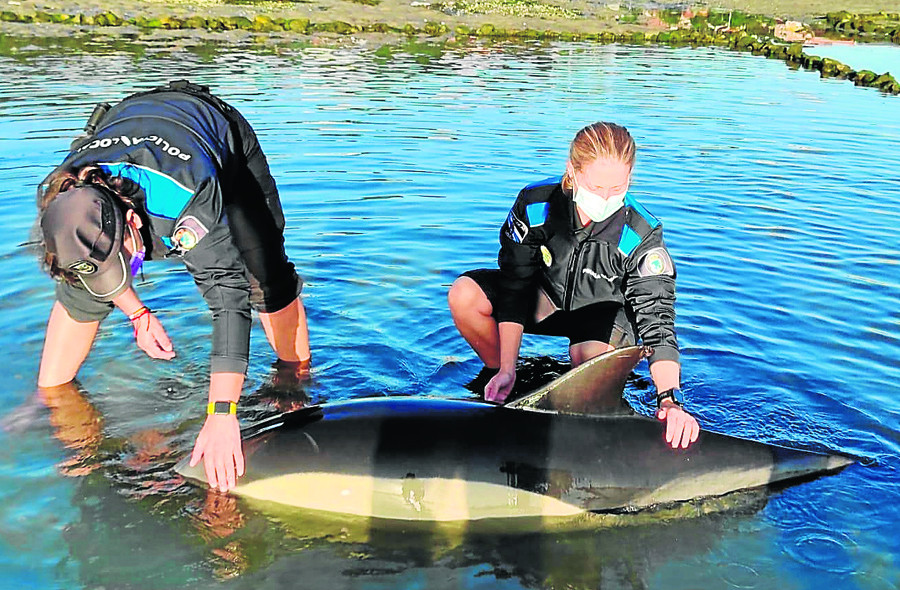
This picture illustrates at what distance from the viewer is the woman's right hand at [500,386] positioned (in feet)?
17.3

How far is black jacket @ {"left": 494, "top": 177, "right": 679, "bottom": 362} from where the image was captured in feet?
16.0

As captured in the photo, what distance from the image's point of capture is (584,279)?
552 centimetres

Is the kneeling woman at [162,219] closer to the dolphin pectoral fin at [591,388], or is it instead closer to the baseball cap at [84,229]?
the baseball cap at [84,229]

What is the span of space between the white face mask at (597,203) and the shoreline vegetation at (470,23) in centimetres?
1947

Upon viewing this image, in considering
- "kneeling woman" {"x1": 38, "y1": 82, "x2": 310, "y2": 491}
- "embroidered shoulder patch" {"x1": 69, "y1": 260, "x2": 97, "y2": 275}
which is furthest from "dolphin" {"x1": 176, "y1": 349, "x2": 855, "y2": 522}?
"embroidered shoulder patch" {"x1": 69, "y1": 260, "x2": 97, "y2": 275}

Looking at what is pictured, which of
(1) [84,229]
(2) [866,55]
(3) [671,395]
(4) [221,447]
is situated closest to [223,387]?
(4) [221,447]

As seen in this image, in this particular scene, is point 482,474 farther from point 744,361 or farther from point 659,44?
point 659,44

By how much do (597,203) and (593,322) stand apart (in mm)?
1157

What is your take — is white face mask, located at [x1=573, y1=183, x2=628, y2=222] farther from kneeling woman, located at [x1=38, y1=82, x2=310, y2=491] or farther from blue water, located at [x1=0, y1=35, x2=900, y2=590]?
kneeling woman, located at [x1=38, y1=82, x2=310, y2=491]

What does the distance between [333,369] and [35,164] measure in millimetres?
6928

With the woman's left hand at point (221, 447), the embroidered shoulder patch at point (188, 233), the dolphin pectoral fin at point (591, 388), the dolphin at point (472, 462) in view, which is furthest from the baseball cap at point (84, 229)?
the dolphin pectoral fin at point (591, 388)

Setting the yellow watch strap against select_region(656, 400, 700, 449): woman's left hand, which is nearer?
the yellow watch strap

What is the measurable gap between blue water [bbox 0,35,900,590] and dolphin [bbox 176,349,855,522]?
0.46 feet

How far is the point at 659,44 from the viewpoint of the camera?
3428 centimetres
